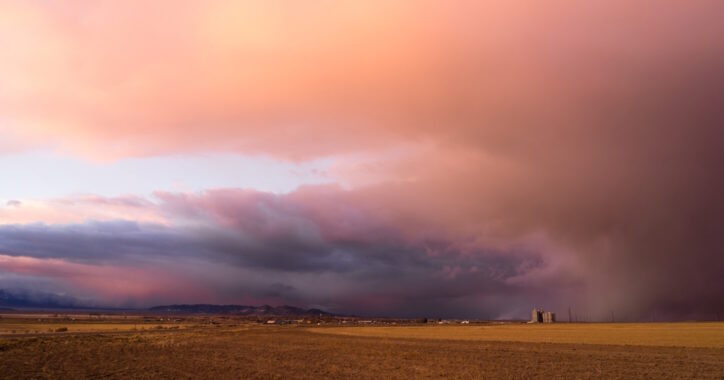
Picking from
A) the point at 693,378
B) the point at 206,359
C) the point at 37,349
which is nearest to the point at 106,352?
the point at 37,349

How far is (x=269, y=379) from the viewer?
102 ft

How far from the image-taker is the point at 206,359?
44.6m

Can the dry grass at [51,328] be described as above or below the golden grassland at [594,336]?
below

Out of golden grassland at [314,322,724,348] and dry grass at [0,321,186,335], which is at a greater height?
golden grassland at [314,322,724,348]

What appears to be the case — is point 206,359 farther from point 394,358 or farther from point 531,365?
point 531,365

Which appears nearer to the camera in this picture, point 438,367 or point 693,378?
point 693,378

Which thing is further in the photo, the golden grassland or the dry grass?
the dry grass

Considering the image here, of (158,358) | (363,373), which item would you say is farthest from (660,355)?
(158,358)

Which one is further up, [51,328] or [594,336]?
[594,336]

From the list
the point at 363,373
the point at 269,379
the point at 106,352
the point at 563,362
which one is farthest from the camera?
the point at 106,352

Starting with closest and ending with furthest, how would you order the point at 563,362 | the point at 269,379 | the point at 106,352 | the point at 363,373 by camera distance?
the point at 269,379 < the point at 363,373 < the point at 563,362 < the point at 106,352

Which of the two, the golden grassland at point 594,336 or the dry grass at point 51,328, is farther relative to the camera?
the dry grass at point 51,328

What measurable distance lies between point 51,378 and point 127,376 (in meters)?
4.39

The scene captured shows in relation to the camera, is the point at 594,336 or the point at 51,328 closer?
the point at 594,336
